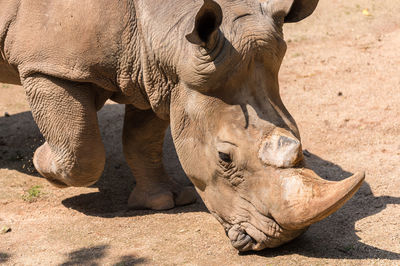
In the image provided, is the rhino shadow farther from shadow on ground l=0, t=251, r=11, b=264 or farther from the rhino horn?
the rhino horn

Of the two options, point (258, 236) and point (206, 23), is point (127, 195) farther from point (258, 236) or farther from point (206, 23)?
point (206, 23)

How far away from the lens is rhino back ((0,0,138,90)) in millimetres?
4680

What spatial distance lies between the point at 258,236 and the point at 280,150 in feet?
2.18

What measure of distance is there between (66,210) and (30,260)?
3.34 feet

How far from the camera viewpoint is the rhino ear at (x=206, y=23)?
388 centimetres

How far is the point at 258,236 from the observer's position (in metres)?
4.27

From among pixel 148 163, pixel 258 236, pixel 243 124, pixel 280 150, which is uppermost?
pixel 243 124

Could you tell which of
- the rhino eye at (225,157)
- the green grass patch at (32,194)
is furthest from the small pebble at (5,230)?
the rhino eye at (225,157)

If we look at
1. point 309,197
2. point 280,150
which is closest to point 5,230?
point 280,150

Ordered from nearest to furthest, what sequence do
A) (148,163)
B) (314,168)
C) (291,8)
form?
(291,8)
(148,163)
(314,168)

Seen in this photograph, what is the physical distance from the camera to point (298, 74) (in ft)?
28.5

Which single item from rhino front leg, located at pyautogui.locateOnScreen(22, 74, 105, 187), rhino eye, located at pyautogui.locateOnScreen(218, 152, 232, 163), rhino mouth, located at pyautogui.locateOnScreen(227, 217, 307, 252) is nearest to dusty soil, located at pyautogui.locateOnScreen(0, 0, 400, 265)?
rhino mouth, located at pyautogui.locateOnScreen(227, 217, 307, 252)

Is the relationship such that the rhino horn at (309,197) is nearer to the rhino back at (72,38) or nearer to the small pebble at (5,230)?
the rhino back at (72,38)

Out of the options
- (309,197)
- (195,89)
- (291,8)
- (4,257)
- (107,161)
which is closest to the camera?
(309,197)
